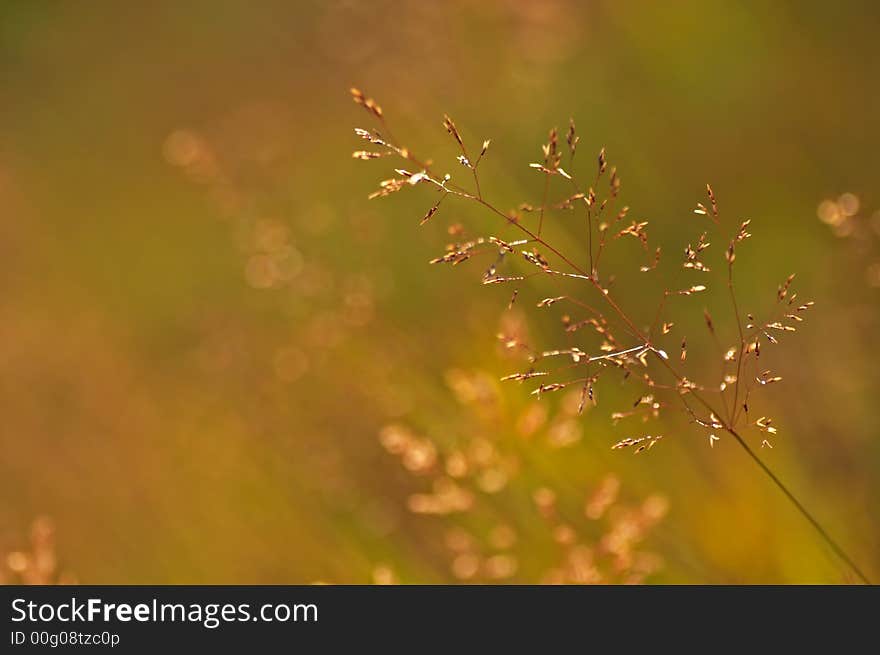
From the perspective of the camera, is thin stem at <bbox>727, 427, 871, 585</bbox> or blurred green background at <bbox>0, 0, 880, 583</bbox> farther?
blurred green background at <bbox>0, 0, 880, 583</bbox>

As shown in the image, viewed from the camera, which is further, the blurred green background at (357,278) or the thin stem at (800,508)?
the blurred green background at (357,278)

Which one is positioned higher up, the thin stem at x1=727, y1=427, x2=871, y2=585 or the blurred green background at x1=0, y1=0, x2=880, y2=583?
the blurred green background at x1=0, y1=0, x2=880, y2=583

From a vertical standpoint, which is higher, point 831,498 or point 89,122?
point 89,122

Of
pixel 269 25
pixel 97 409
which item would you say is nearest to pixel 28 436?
pixel 97 409

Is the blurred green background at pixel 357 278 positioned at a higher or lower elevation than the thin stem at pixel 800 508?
higher

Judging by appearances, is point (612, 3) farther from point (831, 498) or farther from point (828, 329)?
point (831, 498)

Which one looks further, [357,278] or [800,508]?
[357,278]

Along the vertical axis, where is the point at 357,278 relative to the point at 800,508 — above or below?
above

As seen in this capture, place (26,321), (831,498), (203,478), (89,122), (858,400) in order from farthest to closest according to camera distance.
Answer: (89,122) → (26,321) → (203,478) → (858,400) → (831,498)
